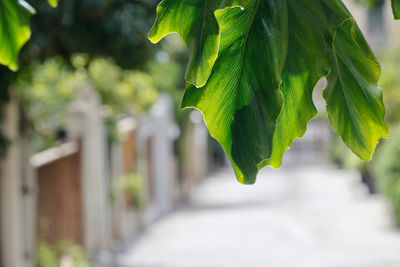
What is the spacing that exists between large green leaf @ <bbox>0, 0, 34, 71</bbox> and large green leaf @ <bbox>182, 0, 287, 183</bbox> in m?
0.76

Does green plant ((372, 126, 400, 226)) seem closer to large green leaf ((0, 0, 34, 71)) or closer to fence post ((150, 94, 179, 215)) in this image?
fence post ((150, 94, 179, 215))

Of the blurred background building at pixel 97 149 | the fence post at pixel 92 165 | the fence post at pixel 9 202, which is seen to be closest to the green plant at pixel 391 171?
the blurred background building at pixel 97 149

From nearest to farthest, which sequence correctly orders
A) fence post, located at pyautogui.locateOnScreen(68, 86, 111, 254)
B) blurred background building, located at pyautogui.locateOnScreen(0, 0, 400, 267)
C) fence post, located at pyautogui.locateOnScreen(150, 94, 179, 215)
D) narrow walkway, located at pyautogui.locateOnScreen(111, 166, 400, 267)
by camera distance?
blurred background building, located at pyautogui.locateOnScreen(0, 0, 400, 267) → fence post, located at pyautogui.locateOnScreen(68, 86, 111, 254) → narrow walkway, located at pyautogui.locateOnScreen(111, 166, 400, 267) → fence post, located at pyautogui.locateOnScreen(150, 94, 179, 215)

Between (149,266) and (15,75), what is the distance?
560cm

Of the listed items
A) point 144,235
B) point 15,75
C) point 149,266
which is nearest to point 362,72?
point 15,75

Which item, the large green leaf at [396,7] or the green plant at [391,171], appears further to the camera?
the green plant at [391,171]

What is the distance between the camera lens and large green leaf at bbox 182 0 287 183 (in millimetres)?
1382

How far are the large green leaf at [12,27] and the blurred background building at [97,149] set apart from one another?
10.2 feet

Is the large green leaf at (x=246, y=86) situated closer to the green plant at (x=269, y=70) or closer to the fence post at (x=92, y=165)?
the green plant at (x=269, y=70)

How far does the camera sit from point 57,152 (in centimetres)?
932

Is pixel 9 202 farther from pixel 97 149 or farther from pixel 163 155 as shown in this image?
pixel 163 155

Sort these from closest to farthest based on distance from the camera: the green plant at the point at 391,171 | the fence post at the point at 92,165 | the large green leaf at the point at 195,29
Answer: the large green leaf at the point at 195,29, the fence post at the point at 92,165, the green plant at the point at 391,171

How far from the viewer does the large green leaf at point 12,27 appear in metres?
2.00

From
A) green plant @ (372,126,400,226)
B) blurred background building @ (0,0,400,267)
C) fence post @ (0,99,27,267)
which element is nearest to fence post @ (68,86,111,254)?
blurred background building @ (0,0,400,267)
